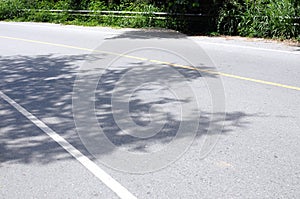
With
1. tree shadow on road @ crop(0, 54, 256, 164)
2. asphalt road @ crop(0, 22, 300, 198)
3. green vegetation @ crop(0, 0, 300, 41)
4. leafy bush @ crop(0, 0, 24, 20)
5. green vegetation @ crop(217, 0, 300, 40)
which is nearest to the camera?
asphalt road @ crop(0, 22, 300, 198)

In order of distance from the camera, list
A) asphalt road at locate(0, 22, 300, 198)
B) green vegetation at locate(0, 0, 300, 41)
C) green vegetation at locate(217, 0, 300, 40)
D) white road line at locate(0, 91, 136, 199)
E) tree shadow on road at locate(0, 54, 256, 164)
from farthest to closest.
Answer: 1. green vegetation at locate(0, 0, 300, 41)
2. green vegetation at locate(217, 0, 300, 40)
3. tree shadow on road at locate(0, 54, 256, 164)
4. asphalt road at locate(0, 22, 300, 198)
5. white road line at locate(0, 91, 136, 199)

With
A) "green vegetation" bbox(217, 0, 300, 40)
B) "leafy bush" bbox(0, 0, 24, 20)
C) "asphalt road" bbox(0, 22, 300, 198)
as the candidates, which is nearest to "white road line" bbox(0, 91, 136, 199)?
"asphalt road" bbox(0, 22, 300, 198)

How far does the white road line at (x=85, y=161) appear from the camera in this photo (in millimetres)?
3569

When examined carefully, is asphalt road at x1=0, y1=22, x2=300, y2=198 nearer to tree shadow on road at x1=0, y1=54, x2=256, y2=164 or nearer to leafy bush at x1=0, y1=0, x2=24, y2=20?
tree shadow on road at x1=0, y1=54, x2=256, y2=164

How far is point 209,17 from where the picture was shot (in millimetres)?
15781

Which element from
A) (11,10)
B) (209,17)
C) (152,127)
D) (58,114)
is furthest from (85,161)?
(11,10)

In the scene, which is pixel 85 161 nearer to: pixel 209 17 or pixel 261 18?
pixel 261 18

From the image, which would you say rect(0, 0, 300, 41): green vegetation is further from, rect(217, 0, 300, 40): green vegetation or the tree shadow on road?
the tree shadow on road

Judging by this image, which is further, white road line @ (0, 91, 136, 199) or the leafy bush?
the leafy bush

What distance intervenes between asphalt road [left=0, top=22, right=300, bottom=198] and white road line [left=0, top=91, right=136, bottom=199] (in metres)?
0.01

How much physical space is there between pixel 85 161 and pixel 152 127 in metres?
1.26

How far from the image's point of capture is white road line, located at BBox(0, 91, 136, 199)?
11.7 ft

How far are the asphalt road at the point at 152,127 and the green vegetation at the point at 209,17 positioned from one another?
3817 millimetres

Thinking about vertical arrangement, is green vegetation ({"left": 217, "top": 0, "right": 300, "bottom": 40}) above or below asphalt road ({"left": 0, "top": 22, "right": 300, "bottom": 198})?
above
